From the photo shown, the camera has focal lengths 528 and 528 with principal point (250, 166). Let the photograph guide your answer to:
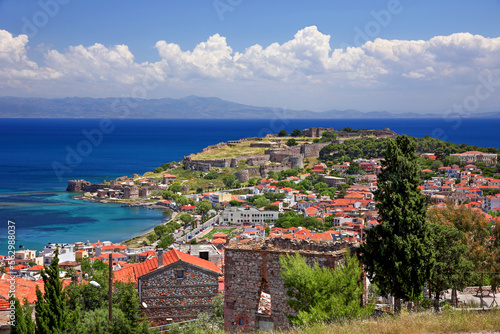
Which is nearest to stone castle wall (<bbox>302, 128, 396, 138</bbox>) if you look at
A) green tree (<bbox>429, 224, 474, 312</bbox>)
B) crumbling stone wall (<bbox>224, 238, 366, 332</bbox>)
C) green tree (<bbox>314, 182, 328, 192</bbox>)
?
green tree (<bbox>314, 182, 328, 192</bbox>)

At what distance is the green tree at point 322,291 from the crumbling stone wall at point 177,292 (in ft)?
15.9

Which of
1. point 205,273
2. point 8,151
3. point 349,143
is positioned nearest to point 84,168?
point 8,151

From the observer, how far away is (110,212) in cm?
5172

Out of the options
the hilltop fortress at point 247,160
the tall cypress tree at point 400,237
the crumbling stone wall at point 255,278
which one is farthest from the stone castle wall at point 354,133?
the crumbling stone wall at point 255,278

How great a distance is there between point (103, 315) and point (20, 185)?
5826 centimetres

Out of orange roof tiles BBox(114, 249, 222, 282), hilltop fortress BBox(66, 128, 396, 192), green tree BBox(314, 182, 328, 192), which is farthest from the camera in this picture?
hilltop fortress BBox(66, 128, 396, 192)

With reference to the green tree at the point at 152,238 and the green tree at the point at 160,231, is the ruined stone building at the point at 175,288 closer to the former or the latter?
the green tree at the point at 152,238

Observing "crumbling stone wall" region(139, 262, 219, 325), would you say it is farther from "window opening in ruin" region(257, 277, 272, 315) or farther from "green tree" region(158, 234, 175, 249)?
"green tree" region(158, 234, 175, 249)

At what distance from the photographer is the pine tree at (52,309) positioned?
9.15 metres

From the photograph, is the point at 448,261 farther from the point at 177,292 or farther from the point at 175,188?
the point at 175,188

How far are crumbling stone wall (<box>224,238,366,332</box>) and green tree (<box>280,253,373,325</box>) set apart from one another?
14.8 inches

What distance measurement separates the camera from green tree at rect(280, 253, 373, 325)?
780 cm

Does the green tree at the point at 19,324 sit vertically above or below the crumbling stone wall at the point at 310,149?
above

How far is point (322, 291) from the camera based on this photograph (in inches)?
312
